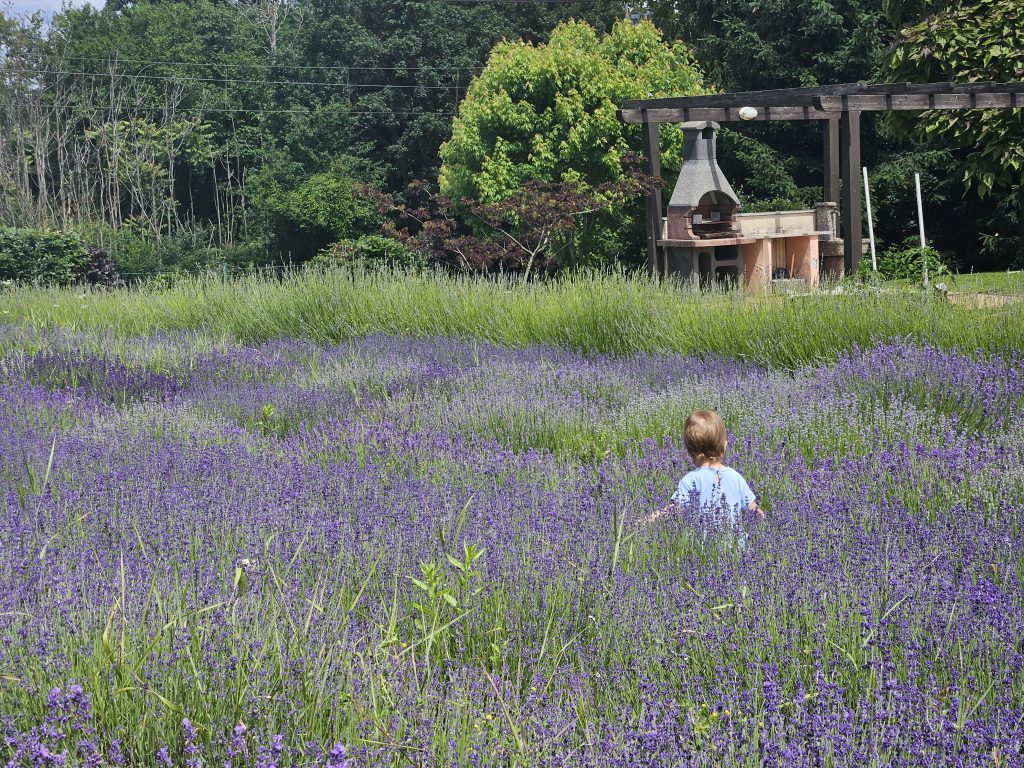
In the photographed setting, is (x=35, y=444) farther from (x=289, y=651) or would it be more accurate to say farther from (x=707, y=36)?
(x=707, y=36)

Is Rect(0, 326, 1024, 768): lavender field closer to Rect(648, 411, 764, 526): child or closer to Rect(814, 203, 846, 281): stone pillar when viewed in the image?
Rect(648, 411, 764, 526): child

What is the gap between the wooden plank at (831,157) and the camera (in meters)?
16.1

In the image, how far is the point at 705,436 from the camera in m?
4.21

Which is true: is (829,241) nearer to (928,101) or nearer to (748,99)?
(928,101)

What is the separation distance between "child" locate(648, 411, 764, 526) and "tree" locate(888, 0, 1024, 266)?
12.6 meters

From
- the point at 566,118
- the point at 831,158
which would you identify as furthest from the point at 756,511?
the point at 566,118

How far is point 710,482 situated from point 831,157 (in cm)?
1346

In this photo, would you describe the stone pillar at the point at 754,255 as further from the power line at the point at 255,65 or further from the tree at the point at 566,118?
the power line at the point at 255,65

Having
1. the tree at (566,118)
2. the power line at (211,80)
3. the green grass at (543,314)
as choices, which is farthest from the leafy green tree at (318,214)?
the green grass at (543,314)

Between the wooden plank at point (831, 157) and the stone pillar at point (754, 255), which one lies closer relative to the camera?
the stone pillar at point (754, 255)

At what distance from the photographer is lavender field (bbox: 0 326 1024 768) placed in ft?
7.81

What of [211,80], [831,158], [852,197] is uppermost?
[211,80]

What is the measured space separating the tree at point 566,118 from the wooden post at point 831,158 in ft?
27.4

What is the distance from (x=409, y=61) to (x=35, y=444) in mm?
33803
